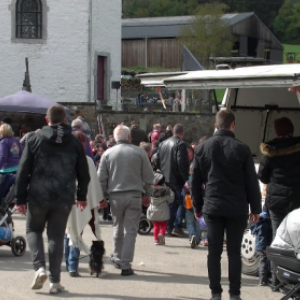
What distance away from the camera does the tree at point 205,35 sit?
48750mm

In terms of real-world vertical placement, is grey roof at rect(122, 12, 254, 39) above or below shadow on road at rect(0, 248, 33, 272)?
above

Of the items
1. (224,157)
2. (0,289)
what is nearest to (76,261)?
(0,289)

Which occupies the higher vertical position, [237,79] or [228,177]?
[237,79]

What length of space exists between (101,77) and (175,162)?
20128 millimetres

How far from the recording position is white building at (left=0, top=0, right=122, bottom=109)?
3112cm

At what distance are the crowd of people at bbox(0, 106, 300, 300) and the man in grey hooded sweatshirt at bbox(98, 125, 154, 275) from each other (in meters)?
0.01

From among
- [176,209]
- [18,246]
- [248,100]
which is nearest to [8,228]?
[18,246]

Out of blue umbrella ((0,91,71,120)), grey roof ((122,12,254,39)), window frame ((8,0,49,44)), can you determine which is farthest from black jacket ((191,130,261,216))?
grey roof ((122,12,254,39))

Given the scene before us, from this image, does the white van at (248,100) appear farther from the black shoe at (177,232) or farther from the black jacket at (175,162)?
the black shoe at (177,232)

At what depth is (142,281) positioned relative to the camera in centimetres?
912

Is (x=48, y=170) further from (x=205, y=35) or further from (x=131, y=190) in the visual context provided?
(x=205, y=35)

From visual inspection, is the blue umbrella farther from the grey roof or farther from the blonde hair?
the grey roof

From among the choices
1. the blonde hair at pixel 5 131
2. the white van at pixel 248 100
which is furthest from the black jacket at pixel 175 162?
the blonde hair at pixel 5 131

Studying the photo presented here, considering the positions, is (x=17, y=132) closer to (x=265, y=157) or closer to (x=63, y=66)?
(x=63, y=66)
